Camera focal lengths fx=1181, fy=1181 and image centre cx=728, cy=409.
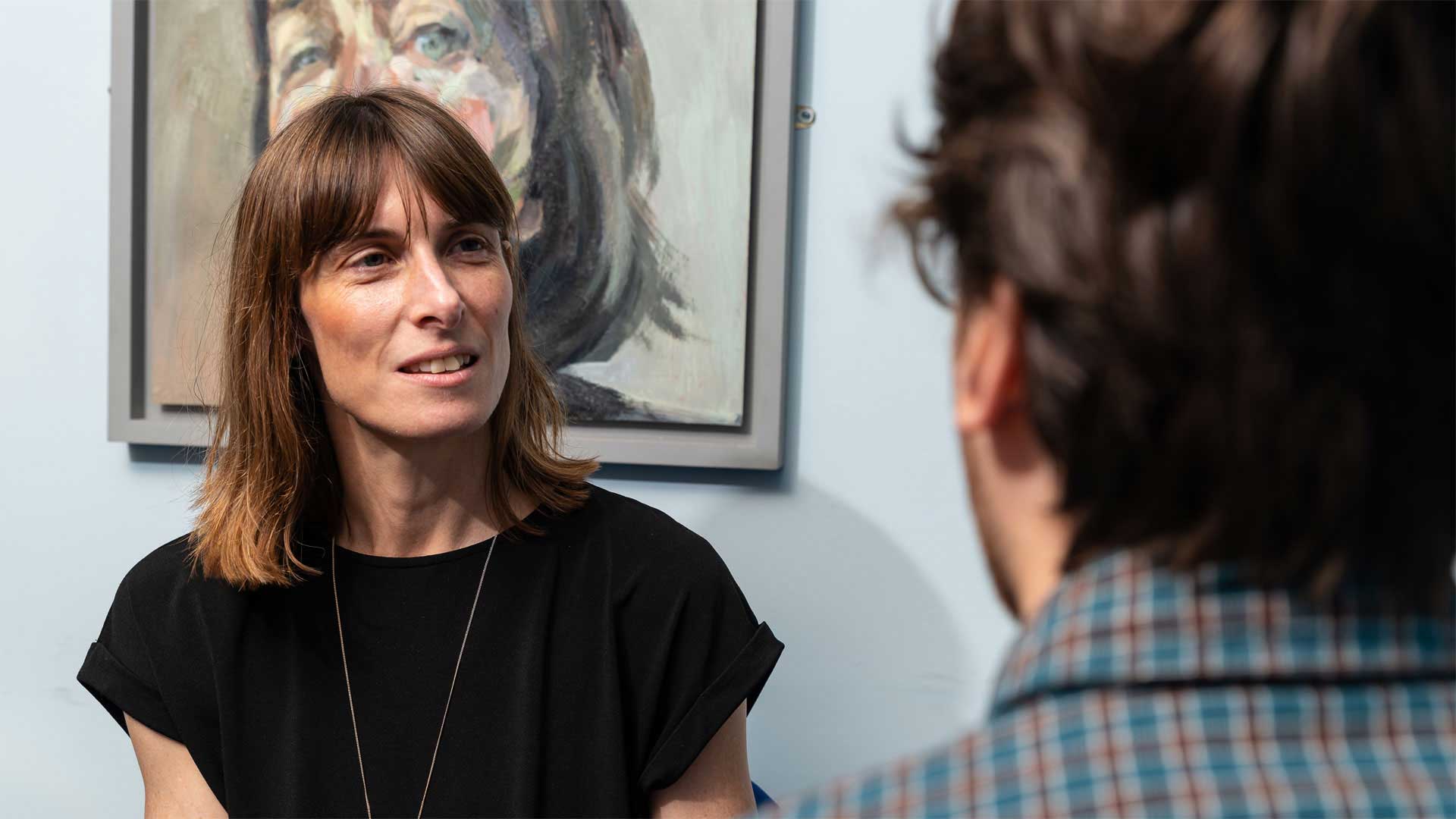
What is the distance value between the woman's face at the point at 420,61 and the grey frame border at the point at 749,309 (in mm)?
213

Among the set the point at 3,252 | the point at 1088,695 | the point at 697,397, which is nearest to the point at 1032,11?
the point at 1088,695

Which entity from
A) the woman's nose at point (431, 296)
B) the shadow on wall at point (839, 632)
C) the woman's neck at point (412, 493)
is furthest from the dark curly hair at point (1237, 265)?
the shadow on wall at point (839, 632)

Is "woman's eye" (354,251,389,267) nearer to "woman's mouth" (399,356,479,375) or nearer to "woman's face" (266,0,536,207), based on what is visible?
"woman's mouth" (399,356,479,375)

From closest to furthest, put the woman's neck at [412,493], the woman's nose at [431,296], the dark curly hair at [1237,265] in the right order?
the dark curly hair at [1237,265], the woman's nose at [431,296], the woman's neck at [412,493]

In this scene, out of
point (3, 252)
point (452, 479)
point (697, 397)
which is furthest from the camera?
point (3, 252)

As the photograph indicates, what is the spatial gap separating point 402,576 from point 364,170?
0.43 metres

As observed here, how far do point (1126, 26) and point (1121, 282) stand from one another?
0.28 ft

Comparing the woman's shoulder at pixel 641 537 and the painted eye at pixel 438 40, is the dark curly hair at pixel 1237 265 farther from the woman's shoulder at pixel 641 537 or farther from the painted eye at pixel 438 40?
the painted eye at pixel 438 40

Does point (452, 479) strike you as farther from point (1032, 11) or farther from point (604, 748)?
point (1032, 11)

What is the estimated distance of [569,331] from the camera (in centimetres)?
148

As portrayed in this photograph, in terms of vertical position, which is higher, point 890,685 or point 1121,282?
point 1121,282

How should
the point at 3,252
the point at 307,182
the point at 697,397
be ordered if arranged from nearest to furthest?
1. the point at 307,182
2. the point at 697,397
3. the point at 3,252

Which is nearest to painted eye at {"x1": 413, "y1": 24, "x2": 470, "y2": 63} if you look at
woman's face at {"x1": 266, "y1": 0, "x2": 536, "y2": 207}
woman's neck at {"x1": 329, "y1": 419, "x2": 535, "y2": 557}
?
woman's face at {"x1": 266, "y1": 0, "x2": 536, "y2": 207}

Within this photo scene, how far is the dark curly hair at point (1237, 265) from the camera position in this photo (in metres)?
0.38
